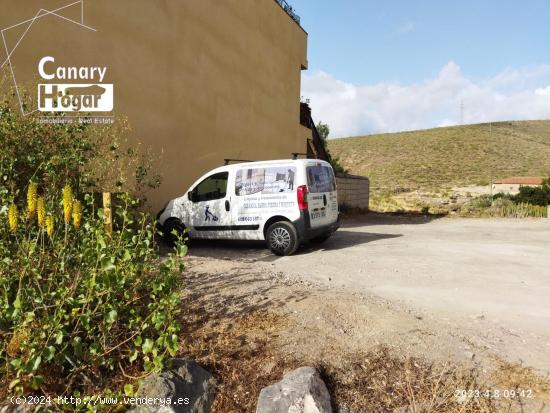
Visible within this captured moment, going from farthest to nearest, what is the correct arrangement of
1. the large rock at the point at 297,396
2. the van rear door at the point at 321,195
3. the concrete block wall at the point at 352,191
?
1. the concrete block wall at the point at 352,191
2. the van rear door at the point at 321,195
3. the large rock at the point at 297,396

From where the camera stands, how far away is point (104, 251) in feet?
10.0

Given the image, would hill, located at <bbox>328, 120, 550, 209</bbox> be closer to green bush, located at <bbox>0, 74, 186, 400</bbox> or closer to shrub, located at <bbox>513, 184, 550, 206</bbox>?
shrub, located at <bbox>513, 184, 550, 206</bbox>

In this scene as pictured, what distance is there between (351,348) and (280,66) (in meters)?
14.8

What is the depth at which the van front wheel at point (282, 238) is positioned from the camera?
787 cm

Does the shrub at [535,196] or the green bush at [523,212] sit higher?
the shrub at [535,196]

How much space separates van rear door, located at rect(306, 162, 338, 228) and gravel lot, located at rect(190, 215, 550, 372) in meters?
0.72

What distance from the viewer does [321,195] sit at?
8.27 metres

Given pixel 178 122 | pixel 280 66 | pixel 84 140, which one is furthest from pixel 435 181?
pixel 84 140

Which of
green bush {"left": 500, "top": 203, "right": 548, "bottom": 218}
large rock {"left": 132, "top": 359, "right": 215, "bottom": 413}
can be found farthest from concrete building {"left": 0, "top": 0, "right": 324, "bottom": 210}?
green bush {"left": 500, "top": 203, "right": 548, "bottom": 218}
